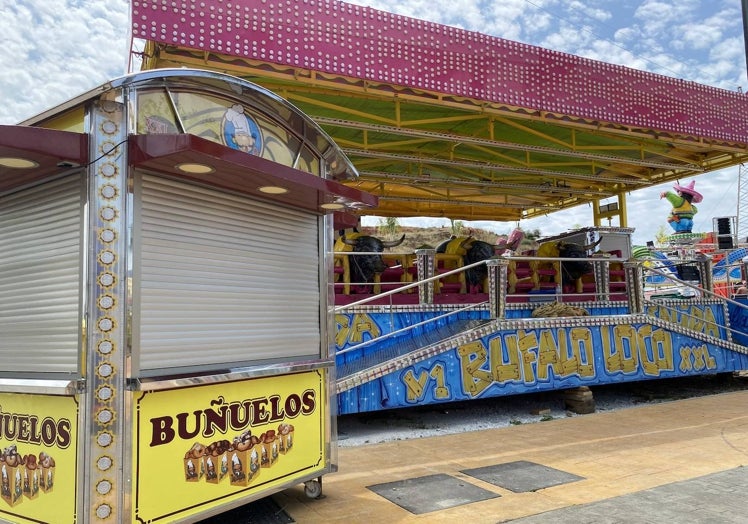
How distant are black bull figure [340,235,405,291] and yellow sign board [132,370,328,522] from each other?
471cm

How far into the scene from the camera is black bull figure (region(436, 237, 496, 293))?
1103 cm

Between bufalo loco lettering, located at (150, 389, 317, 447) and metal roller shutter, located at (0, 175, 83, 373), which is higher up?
metal roller shutter, located at (0, 175, 83, 373)

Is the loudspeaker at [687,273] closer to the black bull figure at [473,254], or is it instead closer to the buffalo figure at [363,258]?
the black bull figure at [473,254]

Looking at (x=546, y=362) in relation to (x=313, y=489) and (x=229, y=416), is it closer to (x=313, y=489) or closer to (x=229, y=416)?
(x=313, y=489)

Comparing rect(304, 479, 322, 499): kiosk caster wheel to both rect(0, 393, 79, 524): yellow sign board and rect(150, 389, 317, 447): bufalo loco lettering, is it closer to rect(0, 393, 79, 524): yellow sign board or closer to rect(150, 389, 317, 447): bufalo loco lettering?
rect(150, 389, 317, 447): bufalo loco lettering

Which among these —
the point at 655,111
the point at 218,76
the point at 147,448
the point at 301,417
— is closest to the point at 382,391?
the point at 301,417

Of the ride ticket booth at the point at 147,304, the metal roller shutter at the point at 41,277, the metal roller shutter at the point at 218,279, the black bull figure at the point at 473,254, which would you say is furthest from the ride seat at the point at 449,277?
the metal roller shutter at the point at 41,277

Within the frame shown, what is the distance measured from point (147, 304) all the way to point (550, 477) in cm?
428

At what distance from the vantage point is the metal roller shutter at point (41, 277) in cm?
371

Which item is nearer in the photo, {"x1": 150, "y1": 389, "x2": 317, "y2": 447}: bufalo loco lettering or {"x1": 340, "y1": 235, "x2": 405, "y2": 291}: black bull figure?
{"x1": 150, "y1": 389, "x2": 317, "y2": 447}: bufalo loco lettering

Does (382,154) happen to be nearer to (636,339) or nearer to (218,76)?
(636,339)

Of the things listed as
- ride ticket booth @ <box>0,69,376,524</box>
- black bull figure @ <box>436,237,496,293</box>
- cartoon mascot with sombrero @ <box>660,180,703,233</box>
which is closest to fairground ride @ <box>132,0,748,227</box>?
black bull figure @ <box>436,237,496,293</box>

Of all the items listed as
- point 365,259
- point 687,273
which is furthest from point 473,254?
point 687,273

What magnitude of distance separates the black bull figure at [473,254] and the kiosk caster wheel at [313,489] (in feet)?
21.2
